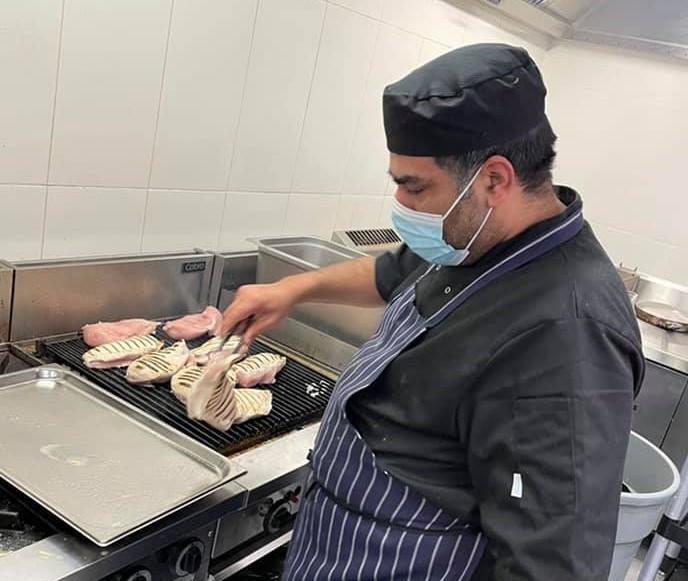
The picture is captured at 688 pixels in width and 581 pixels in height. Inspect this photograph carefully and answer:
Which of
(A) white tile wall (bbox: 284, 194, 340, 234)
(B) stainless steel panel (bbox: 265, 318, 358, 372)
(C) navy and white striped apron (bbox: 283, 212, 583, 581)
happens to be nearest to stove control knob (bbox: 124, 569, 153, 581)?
(C) navy and white striped apron (bbox: 283, 212, 583, 581)

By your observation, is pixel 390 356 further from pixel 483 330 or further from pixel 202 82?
pixel 202 82

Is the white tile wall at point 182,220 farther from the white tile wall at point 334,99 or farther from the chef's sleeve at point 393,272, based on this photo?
the chef's sleeve at point 393,272

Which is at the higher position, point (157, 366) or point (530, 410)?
point (530, 410)

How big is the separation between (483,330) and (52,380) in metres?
0.77

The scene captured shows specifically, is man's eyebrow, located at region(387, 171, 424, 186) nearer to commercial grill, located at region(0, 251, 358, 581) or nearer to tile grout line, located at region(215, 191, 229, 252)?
commercial grill, located at region(0, 251, 358, 581)

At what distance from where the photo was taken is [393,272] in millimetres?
1198

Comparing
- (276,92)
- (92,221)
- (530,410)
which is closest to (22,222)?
(92,221)

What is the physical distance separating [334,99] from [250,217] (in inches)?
17.1

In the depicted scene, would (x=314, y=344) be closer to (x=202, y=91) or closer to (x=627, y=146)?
(x=202, y=91)

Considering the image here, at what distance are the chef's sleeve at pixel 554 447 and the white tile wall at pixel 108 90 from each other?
981mm

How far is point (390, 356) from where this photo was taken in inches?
35.5

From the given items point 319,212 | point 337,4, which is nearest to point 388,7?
point 337,4

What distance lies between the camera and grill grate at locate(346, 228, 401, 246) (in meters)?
2.09

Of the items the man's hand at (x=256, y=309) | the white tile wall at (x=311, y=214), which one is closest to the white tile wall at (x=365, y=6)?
the white tile wall at (x=311, y=214)
